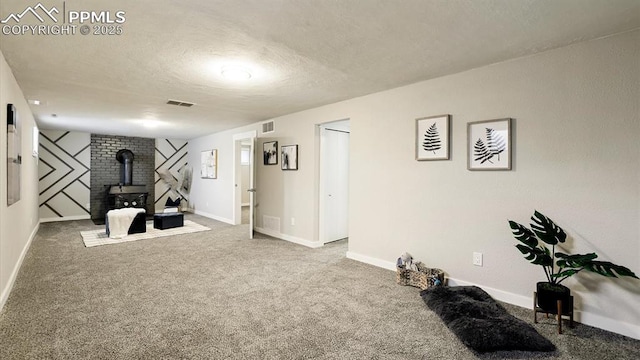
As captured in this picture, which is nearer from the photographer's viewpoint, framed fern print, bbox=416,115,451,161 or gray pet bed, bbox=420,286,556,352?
gray pet bed, bbox=420,286,556,352

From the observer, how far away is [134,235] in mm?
5277

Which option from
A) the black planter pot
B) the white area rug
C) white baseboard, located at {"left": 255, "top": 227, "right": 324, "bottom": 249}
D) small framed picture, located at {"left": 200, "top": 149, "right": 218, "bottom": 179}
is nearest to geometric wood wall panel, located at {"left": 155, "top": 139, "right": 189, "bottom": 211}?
small framed picture, located at {"left": 200, "top": 149, "right": 218, "bottom": 179}

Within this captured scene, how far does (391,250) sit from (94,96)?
430 centimetres

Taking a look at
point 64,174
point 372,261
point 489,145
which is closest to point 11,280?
point 372,261

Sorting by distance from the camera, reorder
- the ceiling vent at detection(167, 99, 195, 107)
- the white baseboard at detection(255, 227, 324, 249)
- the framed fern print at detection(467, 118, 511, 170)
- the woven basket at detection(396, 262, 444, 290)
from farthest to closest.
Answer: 1. the white baseboard at detection(255, 227, 324, 249)
2. the ceiling vent at detection(167, 99, 195, 107)
3. the woven basket at detection(396, 262, 444, 290)
4. the framed fern print at detection(467, 118, 511, 170)

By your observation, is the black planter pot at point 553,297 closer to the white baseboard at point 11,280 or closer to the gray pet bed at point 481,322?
the gray pet bed at point 481,322

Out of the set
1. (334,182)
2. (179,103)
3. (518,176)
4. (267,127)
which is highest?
(179,103)

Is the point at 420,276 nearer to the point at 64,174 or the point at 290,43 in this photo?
the point at 290,43

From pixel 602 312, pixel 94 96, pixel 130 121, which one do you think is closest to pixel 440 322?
pixel 602 312

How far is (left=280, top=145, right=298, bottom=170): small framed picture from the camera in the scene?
4875mm

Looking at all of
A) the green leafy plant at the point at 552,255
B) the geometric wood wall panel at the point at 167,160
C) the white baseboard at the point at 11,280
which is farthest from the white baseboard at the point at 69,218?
the green leafy plant at the point at 552,255

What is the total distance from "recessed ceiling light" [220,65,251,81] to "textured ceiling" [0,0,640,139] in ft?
0.26

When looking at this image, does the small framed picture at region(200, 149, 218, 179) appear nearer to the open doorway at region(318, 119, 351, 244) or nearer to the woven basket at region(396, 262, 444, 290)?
the open doorway at region(318, 119, 351, 244)

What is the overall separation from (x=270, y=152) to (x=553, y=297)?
4447 millimetres
